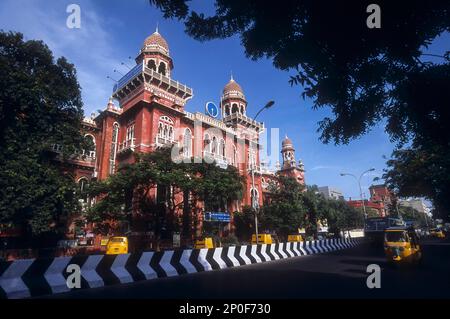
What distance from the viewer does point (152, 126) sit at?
84.3ft

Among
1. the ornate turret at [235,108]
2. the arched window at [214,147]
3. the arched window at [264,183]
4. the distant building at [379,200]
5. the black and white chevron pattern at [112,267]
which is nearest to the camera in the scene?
the black and white chevron pattern at [112,267]

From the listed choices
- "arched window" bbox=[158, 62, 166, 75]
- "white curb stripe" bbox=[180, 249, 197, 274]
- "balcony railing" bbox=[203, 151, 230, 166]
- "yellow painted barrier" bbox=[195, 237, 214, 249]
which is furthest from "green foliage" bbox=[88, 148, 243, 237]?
"arched window" bbox=[158, 62, 166, 75]

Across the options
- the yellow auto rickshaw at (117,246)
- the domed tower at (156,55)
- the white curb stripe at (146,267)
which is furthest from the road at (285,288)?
the domed tower at (156,55)

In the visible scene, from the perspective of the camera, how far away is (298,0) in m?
4.63

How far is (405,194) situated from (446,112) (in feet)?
102

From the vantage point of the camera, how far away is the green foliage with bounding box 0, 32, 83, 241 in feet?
55.4

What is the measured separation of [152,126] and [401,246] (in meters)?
21.2

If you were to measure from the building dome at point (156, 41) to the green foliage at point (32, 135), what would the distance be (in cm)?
1023

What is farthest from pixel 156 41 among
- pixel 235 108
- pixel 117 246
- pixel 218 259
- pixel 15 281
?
pixel 15 281

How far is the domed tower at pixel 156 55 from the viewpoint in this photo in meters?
29.3

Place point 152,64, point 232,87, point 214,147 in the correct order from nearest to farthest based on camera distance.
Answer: point 152,64 < point 214,147 < point 232,87

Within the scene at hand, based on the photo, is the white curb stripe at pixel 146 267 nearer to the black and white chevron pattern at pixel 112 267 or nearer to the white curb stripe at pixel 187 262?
the black and white chevron pattern at pixel 112 267

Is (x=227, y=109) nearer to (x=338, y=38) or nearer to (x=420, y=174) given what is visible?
(x=420, y=174)
